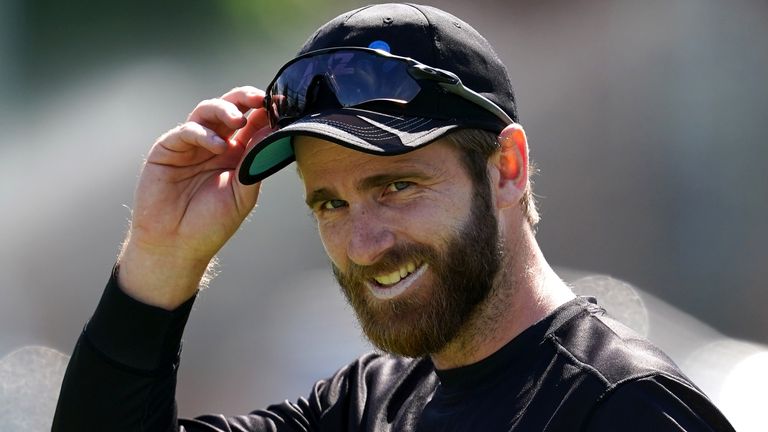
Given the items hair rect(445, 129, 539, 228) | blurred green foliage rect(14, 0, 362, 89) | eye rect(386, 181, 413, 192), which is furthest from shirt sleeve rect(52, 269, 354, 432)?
blurred green foliage rect(14, 0, 362, 89)

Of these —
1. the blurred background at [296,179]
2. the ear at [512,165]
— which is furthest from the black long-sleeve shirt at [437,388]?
the blurred background at [296,179]

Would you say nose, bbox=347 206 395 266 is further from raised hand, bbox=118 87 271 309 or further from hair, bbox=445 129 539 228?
raised hand, bbox=118 87 271 309

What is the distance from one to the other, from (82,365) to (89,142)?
161 cm

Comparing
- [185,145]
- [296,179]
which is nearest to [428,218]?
[185,145]

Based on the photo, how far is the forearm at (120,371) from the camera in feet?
6.76

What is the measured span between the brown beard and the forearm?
20.4 inches

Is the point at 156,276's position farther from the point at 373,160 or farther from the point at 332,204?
the point at 373,160

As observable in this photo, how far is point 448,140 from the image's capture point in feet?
5.99

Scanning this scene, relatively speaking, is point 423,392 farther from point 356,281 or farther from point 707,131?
point 707,131

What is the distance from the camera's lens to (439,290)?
5.82 feet

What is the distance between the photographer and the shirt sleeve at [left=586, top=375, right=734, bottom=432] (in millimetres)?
1464

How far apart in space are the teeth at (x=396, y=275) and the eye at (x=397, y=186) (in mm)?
148

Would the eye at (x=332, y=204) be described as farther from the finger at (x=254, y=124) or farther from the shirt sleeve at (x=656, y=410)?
the shirt sleeve at (x=656, y=410)

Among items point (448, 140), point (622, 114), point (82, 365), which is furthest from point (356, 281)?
point (622, 114)
